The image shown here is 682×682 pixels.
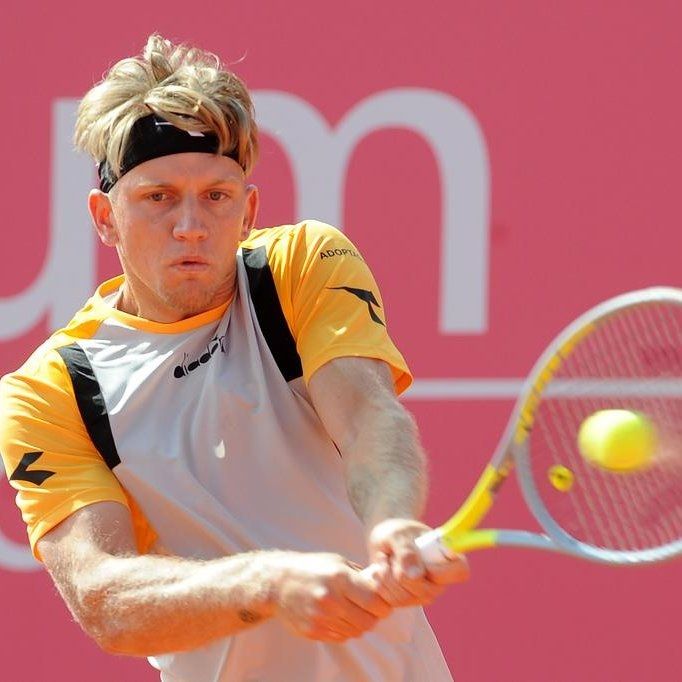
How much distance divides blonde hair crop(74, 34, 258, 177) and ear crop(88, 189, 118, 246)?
8cm

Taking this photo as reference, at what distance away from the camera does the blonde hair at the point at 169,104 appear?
3580 millimetres

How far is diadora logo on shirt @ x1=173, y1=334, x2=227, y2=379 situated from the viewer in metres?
3.54

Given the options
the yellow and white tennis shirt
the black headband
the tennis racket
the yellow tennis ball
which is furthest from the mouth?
the yellow tennis ball

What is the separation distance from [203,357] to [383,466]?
0.57m

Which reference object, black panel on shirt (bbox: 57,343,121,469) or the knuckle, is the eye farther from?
the knuckle

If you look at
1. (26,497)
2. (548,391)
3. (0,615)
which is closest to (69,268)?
(0,615)

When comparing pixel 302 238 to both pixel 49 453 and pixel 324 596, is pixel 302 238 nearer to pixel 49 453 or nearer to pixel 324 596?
pixel 49 453

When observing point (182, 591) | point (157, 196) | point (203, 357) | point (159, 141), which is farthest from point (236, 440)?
point (159, 141)

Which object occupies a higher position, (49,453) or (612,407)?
(612,407)

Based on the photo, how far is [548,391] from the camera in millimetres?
3137

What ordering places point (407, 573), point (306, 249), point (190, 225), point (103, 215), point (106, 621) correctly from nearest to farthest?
point (407, 573) → point (106, 621) → point (190, 225) → point (306, 249) → point (103, 215)

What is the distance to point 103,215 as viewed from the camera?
3787 millimetres

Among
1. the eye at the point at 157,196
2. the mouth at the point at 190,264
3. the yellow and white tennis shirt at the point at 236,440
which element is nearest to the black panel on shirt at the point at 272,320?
the yellow and white tennis shirt at the point at 236,440

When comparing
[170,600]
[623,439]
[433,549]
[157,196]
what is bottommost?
[170,600]
